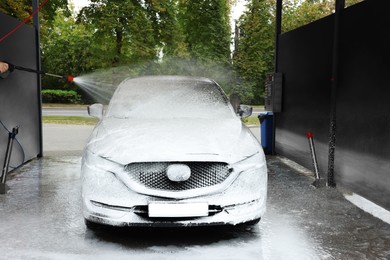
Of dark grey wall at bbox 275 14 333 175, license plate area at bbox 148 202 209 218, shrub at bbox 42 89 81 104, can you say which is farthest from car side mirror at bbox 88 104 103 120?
shrub at bbox 42 89 81 104

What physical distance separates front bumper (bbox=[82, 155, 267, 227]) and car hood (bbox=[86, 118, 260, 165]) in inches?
8.8

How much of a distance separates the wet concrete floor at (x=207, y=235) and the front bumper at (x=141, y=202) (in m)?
0.26

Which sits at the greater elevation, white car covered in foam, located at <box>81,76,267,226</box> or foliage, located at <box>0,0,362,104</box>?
foliage, located at <box>0,0,362,104</box>

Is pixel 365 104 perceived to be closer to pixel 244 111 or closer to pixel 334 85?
pixel 334 85

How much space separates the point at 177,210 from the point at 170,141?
0.68 metres

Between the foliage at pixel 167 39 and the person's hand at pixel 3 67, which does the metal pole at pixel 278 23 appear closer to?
the person's hand at pixel 3 67

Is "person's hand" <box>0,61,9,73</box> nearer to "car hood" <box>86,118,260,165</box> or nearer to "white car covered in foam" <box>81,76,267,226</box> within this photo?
"car hood" <box>86,118,260,165</box>

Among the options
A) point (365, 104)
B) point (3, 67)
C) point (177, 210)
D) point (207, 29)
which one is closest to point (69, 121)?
point (207, 29)

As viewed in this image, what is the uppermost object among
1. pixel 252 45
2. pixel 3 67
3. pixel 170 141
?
pixel 252 45

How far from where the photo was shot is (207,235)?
15.8 ft

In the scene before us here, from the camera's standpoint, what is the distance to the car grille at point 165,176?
432 cm

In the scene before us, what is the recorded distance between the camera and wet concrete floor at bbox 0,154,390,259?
428cm

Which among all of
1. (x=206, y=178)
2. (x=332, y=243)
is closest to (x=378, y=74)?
(x=332, y=243)

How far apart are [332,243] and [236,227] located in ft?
3.25
